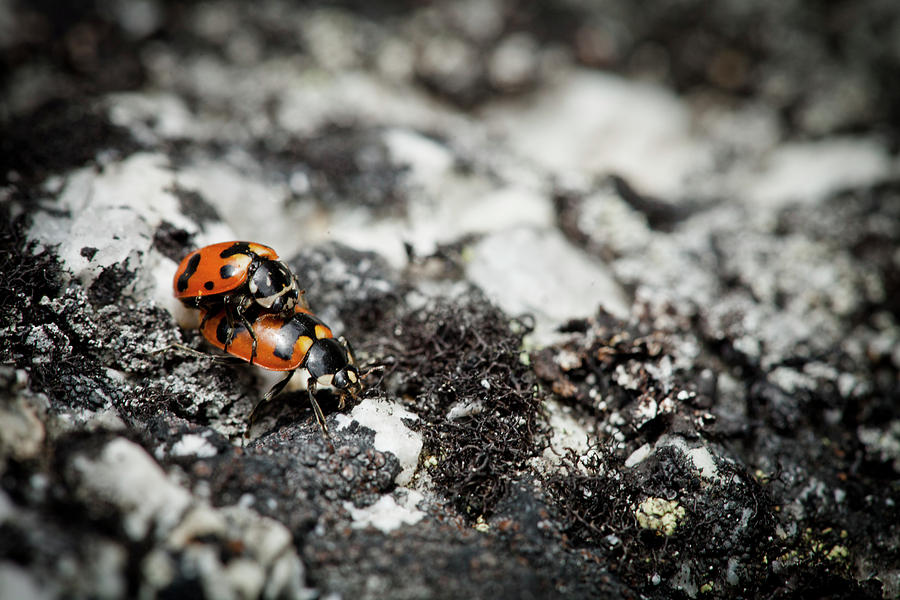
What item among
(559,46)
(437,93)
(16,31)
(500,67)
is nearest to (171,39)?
(16,31)

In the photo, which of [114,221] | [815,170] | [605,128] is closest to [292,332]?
[114,221]

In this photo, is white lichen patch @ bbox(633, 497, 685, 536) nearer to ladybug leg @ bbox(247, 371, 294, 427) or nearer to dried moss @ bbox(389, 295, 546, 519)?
dried moss @ bbox(389, 295, 546, 519)

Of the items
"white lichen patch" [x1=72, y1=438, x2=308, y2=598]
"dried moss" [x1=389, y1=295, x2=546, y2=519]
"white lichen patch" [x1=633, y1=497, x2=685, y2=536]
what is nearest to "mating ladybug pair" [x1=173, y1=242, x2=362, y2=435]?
"dried moss" [x1=389, y1=295, x2=546, y2=519]

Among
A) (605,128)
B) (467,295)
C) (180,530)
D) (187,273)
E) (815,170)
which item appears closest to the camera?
(180,530)

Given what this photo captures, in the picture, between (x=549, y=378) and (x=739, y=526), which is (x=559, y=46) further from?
(x=739, y=526)

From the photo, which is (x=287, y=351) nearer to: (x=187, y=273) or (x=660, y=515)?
(x=187, y=273)

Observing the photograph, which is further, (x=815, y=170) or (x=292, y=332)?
(x=815, y=170)
